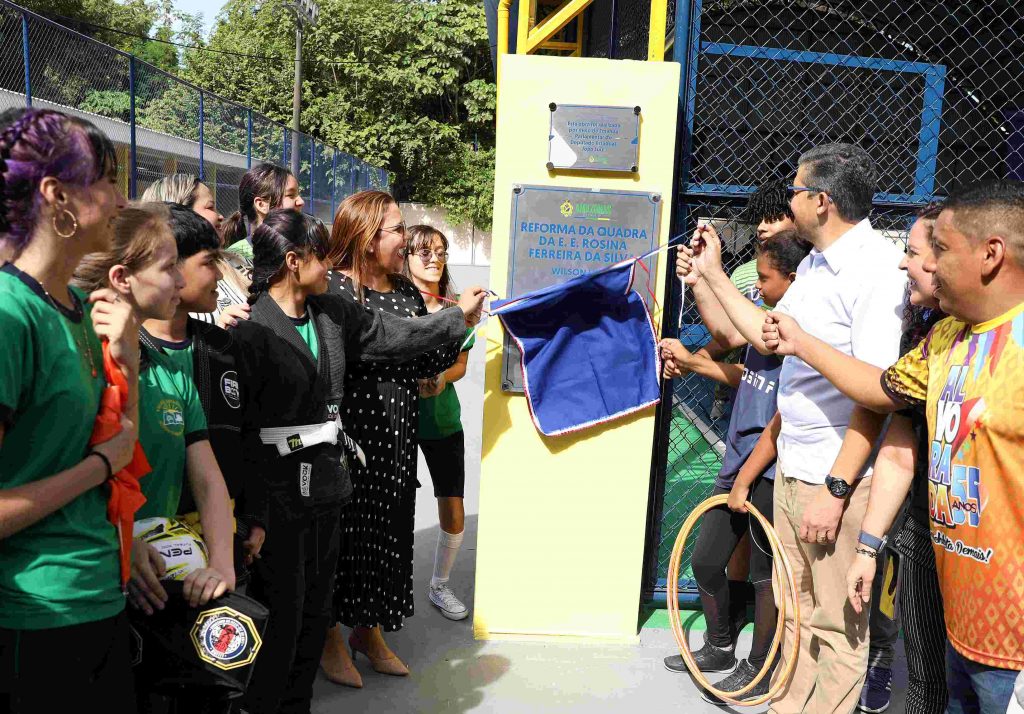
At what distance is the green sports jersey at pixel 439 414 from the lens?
4410 mm

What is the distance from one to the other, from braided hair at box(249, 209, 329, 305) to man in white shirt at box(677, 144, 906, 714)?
1.41 metres

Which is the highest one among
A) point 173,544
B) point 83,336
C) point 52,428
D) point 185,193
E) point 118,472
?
point 185,193

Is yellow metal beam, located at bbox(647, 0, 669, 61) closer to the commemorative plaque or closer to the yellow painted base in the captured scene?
the yellow painted base

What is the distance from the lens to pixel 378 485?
364 centimetres

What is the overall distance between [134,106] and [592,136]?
9.36 metres

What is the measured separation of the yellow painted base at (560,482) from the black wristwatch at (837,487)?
1108 millimetres

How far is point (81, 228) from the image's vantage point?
181cm

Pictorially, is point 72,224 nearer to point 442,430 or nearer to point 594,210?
point 594,210

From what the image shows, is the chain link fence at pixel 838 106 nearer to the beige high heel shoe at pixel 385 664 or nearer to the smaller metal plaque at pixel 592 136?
the smaller metal plaque at pixel 592 136

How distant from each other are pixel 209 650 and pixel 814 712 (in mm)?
2167

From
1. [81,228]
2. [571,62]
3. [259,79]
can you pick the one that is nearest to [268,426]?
[81,228]

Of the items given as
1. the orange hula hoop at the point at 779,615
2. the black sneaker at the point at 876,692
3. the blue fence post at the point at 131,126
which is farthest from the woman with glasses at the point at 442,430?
the blue fence post at the point at 131,126

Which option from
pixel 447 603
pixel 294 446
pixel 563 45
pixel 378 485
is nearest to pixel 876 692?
pixel 447 603

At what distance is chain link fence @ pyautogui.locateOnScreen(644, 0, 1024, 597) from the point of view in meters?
5.42
